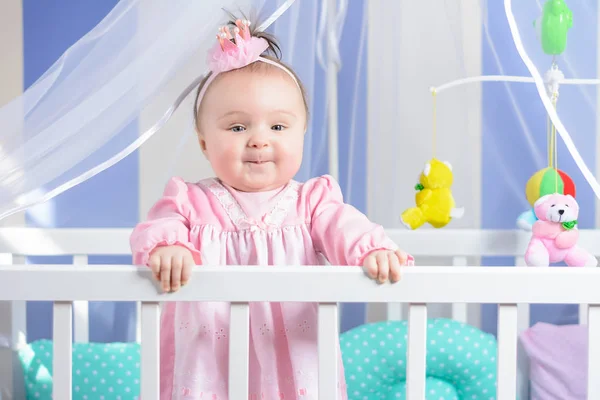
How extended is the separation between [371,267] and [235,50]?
1.41 ft

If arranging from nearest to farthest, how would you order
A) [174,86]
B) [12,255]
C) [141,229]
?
[141,229] → [174,86] → [12,255]

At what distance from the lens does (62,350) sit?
3.47ft

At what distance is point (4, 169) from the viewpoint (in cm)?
121

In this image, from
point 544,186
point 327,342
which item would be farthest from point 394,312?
point 327,342

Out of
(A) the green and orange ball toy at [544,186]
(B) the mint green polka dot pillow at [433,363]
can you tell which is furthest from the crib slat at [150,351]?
(A) the green and orange ball toy at [544,186]

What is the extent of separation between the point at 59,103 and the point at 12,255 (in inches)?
25.4

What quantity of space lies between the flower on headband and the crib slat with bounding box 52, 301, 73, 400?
449 millimetres

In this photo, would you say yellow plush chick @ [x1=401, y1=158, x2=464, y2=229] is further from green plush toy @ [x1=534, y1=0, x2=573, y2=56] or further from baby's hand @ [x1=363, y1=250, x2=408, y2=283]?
baby's hand @ [x1=363, y1=250, x2=408, y2=283]

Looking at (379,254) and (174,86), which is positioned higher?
(174,86)

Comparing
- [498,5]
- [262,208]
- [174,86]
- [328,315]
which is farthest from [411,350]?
[498,5]

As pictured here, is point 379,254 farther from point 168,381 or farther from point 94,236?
point 94,236

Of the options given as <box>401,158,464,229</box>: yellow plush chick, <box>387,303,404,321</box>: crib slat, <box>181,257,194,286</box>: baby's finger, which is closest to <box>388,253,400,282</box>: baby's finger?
<box>181,257,194,286</box>: baby's finger

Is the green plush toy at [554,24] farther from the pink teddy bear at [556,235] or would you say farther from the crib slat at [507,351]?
the crib slat at [507,351]

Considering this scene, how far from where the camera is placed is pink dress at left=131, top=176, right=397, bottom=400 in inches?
46.8
